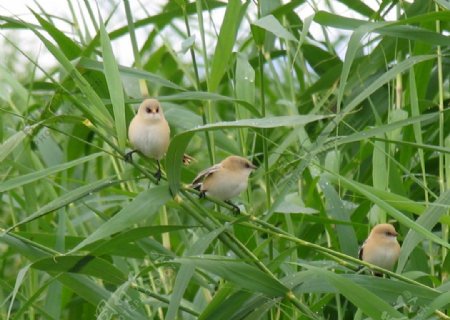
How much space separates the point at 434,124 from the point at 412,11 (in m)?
0.52

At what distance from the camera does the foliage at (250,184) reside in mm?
2527

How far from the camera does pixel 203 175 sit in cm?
311

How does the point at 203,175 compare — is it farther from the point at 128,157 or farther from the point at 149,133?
the point at 128,157

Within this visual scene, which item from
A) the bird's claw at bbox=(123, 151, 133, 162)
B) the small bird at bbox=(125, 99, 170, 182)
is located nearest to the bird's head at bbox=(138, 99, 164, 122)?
the small bird at bbox=(125, 99, 170, 182)

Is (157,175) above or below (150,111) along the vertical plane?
below

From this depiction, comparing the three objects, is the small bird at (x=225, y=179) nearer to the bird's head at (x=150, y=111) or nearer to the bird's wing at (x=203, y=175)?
the bird's wing at (x=203, y=175)

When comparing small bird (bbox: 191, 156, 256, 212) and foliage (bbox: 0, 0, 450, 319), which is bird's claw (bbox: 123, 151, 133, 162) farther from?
small bird (bbox: 191, 156, 256, 212)

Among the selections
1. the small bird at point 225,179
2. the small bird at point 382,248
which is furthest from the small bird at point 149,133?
the small bird at point 382,248

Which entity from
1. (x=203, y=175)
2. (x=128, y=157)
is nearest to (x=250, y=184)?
(x=203, y=175)

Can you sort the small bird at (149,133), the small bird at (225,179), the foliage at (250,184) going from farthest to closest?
the small bird at (225,179) < the small bird at (149,133) < the foliage at (250,184)

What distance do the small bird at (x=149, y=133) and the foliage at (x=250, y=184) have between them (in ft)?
0.18

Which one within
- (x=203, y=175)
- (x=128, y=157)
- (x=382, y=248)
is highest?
(x=128, y=157)

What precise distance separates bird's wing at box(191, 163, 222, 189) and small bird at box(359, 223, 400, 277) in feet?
1.80

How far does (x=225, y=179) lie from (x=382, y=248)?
552 mm
